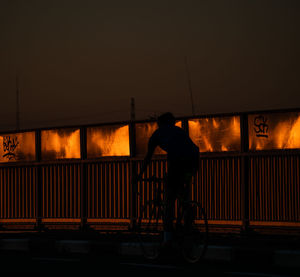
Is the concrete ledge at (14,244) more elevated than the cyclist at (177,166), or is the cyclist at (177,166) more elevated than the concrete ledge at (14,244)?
the cyclist at (177,166)

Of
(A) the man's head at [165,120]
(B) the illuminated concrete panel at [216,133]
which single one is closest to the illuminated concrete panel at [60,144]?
(B) the illuminated concrete panel at [216,133]

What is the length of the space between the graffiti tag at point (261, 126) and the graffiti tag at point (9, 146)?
5.58 m

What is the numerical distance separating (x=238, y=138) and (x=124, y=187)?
2.55 m

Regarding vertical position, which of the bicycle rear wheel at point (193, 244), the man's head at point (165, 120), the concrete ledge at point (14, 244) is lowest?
the concrete ledge at point (14, 244)

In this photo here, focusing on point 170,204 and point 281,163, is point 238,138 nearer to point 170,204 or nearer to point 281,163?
point 281,163

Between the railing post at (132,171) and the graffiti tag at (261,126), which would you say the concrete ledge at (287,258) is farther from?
the railing post at (132,171)

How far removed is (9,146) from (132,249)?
6205 millimetres

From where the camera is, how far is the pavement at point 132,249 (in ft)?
29.4

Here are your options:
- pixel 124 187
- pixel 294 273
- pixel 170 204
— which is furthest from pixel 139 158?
pixel 294 273

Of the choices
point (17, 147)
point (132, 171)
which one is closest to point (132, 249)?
point (132, 171)

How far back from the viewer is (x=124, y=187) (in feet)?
45.9

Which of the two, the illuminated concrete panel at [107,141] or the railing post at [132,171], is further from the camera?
the illuminated concrete panel at [107,141]

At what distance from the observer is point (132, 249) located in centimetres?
1048

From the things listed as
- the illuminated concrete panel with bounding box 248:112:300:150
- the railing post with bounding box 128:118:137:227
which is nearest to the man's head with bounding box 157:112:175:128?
the illuminated concrete panel with bounding box 248:112:300:150
